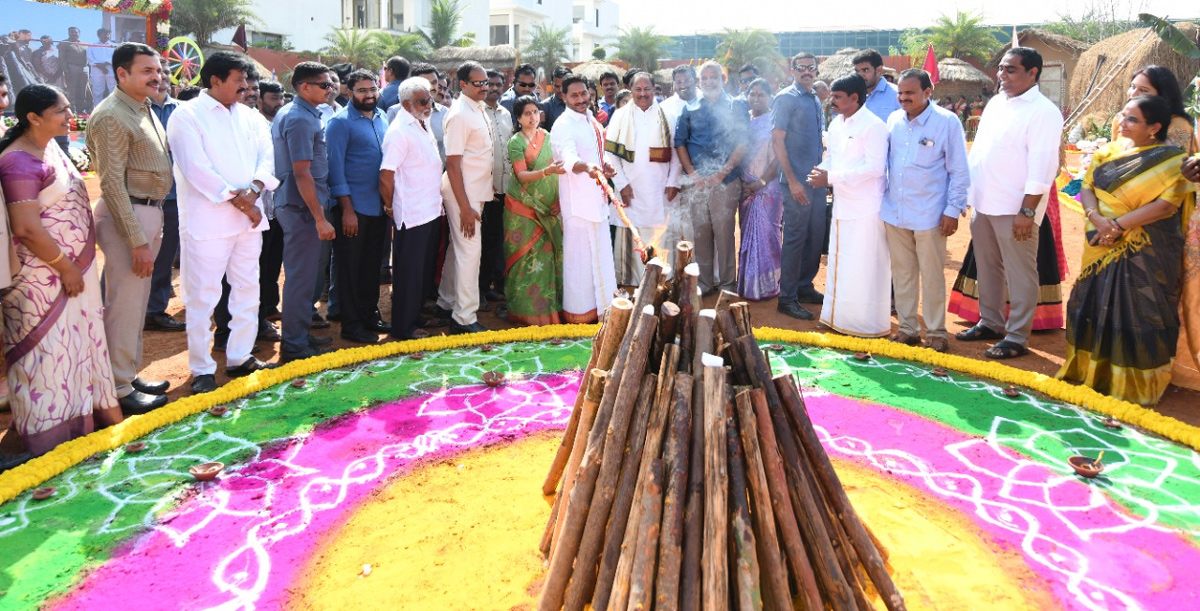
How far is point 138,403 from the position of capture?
4.95 m

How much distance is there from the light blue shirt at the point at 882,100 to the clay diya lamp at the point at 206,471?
5.46 metres

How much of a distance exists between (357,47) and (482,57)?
7.27m

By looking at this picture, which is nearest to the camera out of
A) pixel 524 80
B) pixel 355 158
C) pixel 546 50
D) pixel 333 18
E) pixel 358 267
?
pixel 355 158

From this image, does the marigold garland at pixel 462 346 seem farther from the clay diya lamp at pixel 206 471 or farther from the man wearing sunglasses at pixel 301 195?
the clay diya lamp at pixel 206 471

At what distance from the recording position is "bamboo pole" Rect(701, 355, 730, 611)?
100 inches

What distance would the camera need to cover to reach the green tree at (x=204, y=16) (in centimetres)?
3722

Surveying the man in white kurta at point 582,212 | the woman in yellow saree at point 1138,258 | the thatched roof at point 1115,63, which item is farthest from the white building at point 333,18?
the woman in yellow saree at point 1138,258

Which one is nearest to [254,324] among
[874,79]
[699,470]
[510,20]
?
[699,470]

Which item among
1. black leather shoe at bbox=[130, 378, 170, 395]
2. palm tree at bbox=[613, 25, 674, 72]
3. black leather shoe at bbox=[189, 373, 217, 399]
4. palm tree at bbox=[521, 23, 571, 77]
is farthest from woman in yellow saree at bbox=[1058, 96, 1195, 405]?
palm tree at bbox=[613, 25, 674, 72]

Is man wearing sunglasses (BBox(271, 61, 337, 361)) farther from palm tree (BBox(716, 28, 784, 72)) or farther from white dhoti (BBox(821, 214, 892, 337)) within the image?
palm tree (BBox(716, 28, 784, 72))

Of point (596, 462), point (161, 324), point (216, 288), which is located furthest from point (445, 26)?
point (596, 462)

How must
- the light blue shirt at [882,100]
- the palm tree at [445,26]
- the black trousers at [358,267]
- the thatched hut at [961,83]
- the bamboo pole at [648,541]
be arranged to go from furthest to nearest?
1. the palm tree at [445,26]
2. the thatched hut at [961,83]
3. the light blue shirt at [882,100]
4. the black trousers at [358,267]
5. the bamboo pole at [648,541]

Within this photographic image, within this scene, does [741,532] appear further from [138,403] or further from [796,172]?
[796,172]

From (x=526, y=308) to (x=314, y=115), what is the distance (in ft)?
7.06
